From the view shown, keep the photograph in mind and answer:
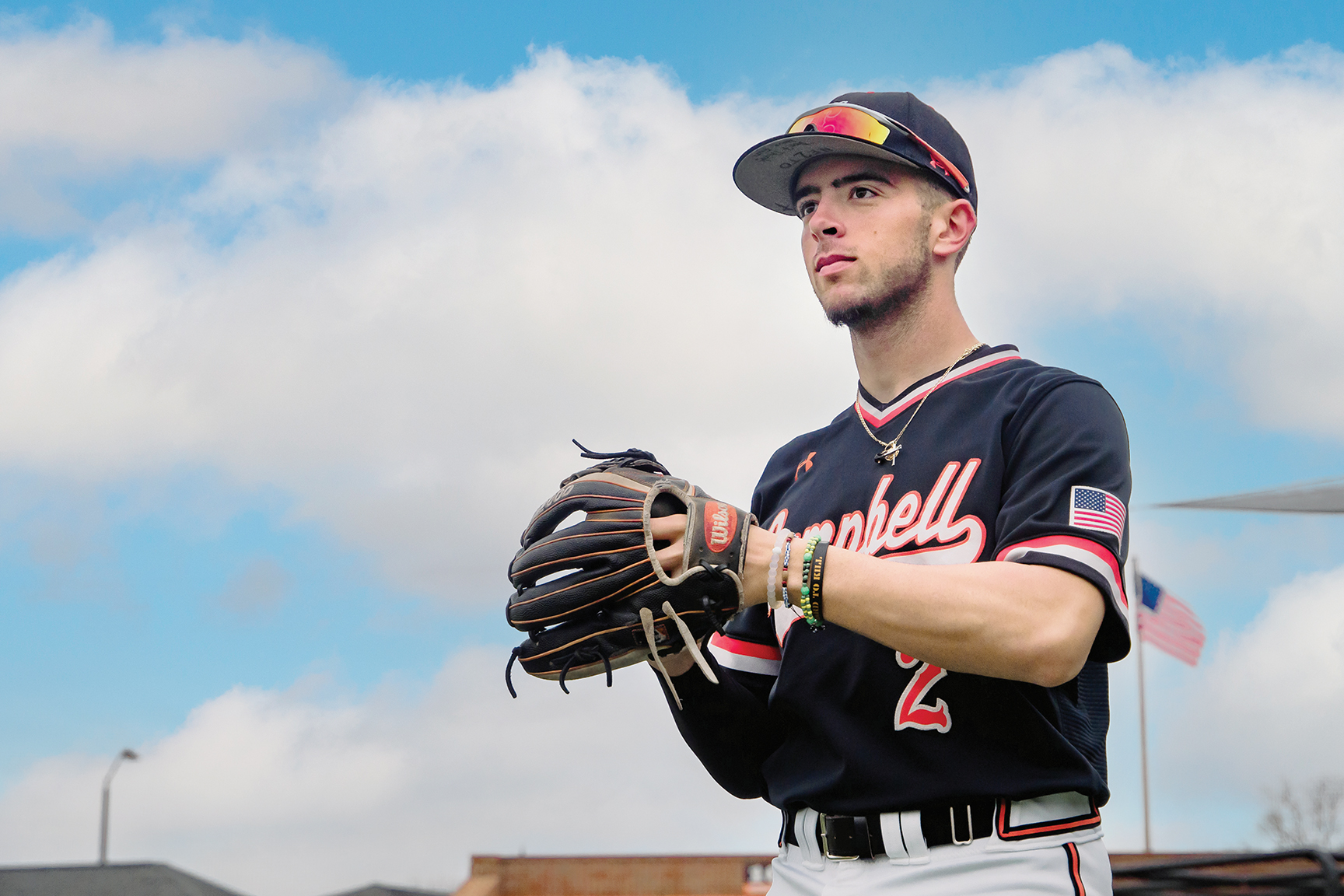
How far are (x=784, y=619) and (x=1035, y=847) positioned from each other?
812 millimetres

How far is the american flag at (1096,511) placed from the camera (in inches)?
95.5

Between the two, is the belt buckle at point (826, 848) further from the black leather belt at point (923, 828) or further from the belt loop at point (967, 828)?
the belt loop at point (967, 828)

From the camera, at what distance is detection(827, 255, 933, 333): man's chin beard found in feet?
9.86

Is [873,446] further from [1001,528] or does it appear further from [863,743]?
[863,743]

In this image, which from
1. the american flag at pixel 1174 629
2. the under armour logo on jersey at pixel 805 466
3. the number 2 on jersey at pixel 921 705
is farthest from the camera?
the american flag at pixel 1174 629

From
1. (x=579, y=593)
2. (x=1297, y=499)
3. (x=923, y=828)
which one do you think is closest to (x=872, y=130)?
(x=579, y=593)

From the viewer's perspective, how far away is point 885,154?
120 inches

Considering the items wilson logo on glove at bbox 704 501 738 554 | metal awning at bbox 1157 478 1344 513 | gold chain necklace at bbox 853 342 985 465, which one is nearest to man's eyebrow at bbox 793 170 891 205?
gold chain necklace at bbox 853 342 985 465

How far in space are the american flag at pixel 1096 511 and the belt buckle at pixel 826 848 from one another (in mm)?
866

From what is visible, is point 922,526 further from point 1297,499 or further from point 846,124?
point 1297,499

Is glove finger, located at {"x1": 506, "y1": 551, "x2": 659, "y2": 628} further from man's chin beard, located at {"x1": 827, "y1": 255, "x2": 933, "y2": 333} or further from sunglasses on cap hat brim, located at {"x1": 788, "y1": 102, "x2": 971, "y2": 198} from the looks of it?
sunglasses on cap hat brim, located at {"x1": 788, "y1": 102, "x2": 971, "y2": 198}

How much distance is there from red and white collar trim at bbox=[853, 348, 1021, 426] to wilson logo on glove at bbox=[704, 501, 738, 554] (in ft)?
2.75

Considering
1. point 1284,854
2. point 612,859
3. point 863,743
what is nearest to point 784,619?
point 863,743

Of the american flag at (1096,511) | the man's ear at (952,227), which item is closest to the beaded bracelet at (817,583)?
the american flag at (1096,511)
